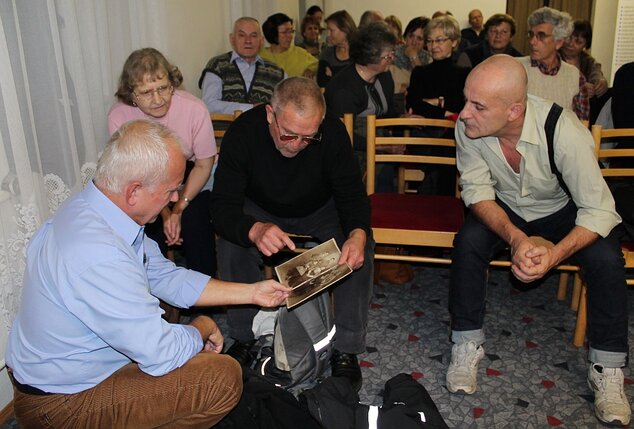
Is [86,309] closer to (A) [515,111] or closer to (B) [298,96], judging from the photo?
(B) [298,96]

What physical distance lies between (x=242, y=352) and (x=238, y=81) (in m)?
2.35

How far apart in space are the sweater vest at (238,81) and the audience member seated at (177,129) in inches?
53.1

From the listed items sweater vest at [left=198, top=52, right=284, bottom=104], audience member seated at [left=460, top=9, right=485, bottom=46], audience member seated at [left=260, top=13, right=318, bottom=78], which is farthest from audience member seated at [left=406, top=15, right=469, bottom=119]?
audience member seated at [left=460, top=9, right=485, bottom=46]

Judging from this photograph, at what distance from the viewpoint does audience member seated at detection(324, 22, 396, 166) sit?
146 inches

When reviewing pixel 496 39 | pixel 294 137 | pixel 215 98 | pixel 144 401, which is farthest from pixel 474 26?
pixel 144 401

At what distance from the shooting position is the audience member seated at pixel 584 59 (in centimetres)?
454

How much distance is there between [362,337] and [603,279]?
102 cm

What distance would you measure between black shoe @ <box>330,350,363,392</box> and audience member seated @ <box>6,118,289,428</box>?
Result: 0.81 metres

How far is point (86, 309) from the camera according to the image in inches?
58.1

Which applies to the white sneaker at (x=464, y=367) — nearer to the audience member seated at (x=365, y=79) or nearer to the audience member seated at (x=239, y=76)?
the audience member seated at (x=365, y=79)

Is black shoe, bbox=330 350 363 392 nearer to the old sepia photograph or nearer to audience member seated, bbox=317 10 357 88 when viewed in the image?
the old sepia photograph

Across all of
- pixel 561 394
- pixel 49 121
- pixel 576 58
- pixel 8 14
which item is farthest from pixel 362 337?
pixel 576 58

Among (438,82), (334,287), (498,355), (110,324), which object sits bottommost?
(498,355)

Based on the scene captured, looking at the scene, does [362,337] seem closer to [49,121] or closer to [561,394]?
[561,394]
